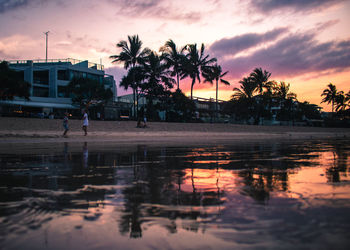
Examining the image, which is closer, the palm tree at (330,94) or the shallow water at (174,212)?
the shallow water at (174,212)

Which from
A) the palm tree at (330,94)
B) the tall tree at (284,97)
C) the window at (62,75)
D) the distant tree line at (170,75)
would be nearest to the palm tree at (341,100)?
the palm tree at (330,94)

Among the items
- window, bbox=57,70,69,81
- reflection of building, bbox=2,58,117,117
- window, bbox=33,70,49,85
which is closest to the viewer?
reflection of building, bbox=2,58,117,117

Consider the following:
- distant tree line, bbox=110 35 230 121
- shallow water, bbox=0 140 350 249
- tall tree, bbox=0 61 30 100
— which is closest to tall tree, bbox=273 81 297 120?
distant tree line, bbox=110 35 230 121

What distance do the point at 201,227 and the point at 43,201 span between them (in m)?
1.97

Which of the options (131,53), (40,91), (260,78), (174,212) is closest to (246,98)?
(260,78)

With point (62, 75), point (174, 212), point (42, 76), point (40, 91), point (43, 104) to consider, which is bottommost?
point (174, 212)

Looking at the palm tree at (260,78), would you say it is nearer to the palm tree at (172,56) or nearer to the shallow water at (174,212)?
the palm tree at (172,56)

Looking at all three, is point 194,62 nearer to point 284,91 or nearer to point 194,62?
point 194,62

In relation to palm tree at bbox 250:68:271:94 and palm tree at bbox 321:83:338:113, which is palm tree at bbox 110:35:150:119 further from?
palm tree at bbox 321:83:338:113

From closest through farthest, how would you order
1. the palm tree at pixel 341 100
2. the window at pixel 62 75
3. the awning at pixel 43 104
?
1. the awning at pixel 43 104
2. the window at pixel 62 75
3. the palm tree at pixel 341 100

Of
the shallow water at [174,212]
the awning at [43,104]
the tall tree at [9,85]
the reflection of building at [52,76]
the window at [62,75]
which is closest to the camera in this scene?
the shallow water at [174,212]

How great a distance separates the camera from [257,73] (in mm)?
55375

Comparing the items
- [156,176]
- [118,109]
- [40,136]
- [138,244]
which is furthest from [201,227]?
[118,109]

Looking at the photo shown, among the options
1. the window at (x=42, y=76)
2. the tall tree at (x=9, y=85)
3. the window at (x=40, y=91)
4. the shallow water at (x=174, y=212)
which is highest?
the window at (x=42, y=76)
